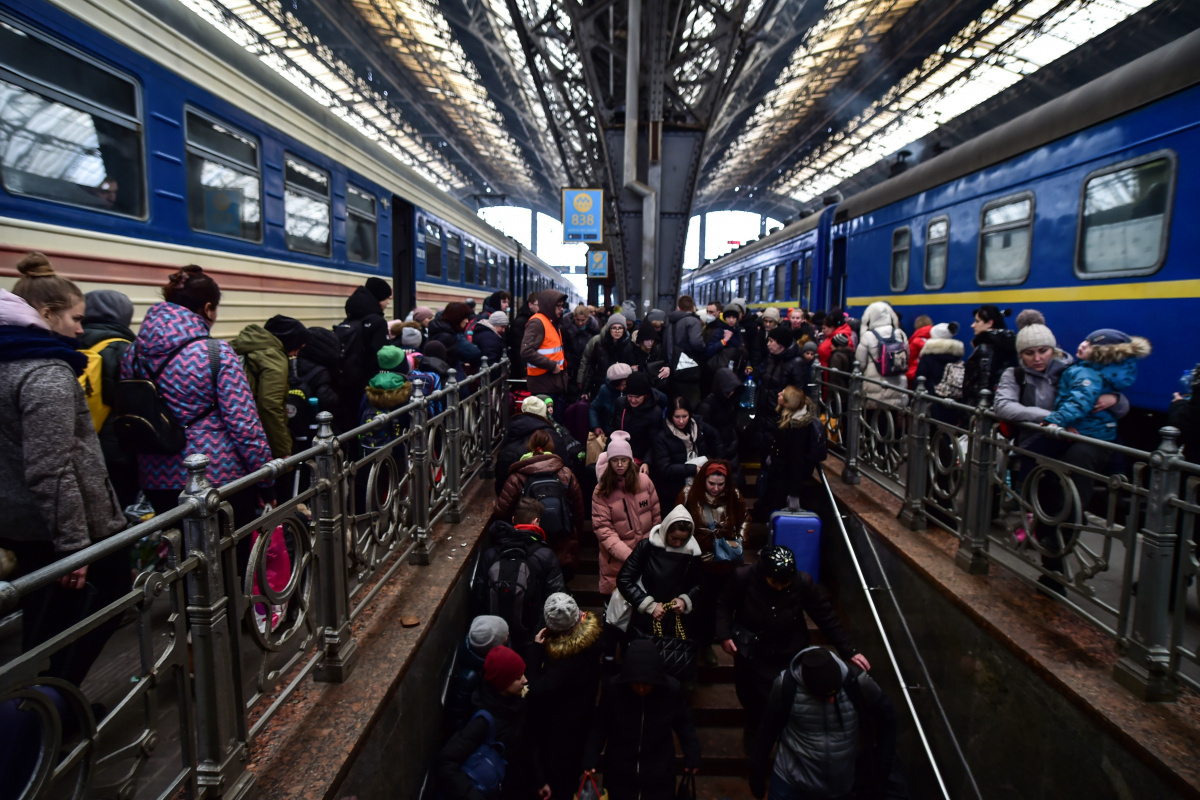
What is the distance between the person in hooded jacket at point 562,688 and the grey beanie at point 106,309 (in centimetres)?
258

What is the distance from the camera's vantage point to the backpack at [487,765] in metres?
3.55

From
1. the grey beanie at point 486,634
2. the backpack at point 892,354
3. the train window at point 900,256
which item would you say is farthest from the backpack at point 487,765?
the train window at point 900,256

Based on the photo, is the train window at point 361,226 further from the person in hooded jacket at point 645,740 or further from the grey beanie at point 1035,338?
the grey beanie at point 1035,338

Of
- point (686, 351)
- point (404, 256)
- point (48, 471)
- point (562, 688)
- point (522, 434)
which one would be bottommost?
point (562, 688)

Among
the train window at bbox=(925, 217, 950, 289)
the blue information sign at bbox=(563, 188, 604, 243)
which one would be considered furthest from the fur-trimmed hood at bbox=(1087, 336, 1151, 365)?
the blue information sign at bbox=(563, 188, 604, 243)

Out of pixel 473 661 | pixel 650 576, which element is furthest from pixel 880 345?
pixel 473 661

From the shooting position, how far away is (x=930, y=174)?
30.2 ft

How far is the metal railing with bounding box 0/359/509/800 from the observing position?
1648mm

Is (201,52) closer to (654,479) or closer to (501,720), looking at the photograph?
(654,479)

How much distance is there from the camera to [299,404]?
4840mm

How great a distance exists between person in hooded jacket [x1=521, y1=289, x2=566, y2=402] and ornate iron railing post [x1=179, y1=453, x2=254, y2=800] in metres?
4.56

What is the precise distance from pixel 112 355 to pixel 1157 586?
4.56 m

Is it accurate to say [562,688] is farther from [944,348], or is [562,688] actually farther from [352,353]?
[944,348]

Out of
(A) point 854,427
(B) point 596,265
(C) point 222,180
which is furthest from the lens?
(B) point 596,265
